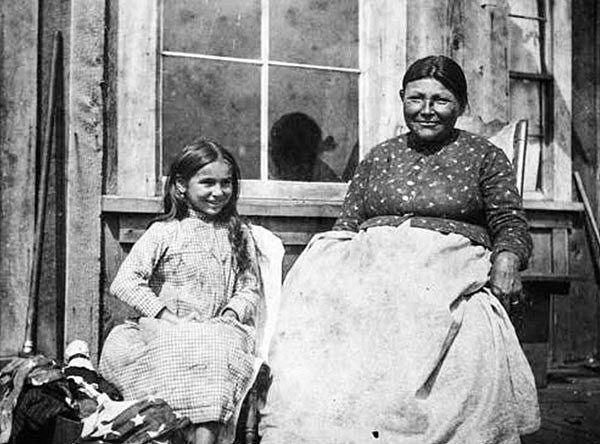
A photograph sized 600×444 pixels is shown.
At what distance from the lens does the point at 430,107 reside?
11.4ft

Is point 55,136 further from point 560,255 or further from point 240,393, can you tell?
→ point 560,255

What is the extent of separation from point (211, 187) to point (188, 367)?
0.80 metres

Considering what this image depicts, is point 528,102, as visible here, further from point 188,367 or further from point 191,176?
point 188,367

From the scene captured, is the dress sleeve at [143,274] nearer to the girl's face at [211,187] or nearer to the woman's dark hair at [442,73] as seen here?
the girl's face at [211,187]

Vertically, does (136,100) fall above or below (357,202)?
above

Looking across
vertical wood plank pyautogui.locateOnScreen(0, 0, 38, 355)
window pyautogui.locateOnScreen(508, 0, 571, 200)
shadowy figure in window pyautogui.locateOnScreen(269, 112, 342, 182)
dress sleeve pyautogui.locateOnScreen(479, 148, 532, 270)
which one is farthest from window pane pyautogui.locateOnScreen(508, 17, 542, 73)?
vertical wood plank pyautogui.locateOnScreen(0, 0, 38, 355)

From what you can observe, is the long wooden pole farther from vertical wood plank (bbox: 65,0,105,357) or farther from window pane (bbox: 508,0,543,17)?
window pane (bbox: 508,0,543,17)

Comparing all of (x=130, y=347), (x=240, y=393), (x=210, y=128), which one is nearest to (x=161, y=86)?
(x=210, y=128)

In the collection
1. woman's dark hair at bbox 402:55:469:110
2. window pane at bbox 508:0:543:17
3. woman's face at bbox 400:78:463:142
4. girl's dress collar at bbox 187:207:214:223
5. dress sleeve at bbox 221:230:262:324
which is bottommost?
dress sleeve at bbox 221:230:262:324

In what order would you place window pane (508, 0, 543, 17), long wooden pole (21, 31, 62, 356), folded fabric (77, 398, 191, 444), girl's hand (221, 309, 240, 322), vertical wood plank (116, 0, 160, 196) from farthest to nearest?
window pane (508, 0, 543, 17) → vertical wood plank (116, 0, 160, 196) → long wooden pole (21, 31, 62, 356) → girl's hand (221, 309, 240, 322) → folded fabric (77, 398, 191, 444)

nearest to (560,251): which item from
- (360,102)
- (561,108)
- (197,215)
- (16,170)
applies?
(561,108)

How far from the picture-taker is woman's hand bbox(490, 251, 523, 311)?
314 centimetres

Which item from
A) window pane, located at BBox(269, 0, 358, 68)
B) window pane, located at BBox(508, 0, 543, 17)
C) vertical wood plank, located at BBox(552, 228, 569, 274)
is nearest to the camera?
window pane, located at BBox(269, 0, 358, 68)

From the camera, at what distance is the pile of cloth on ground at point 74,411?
281 centimetres
